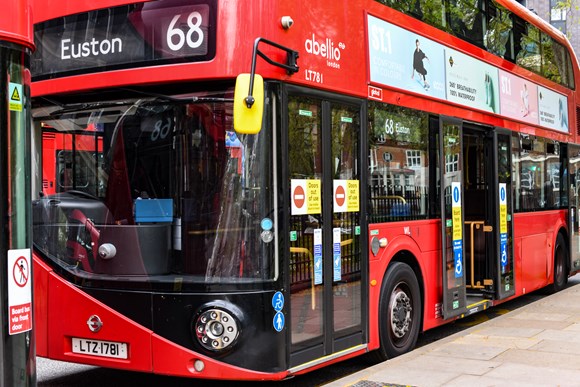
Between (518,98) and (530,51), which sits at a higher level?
(530,51)

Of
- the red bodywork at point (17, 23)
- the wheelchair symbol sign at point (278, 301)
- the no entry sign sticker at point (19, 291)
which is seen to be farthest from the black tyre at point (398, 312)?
the red bodywork at point (17, 23)

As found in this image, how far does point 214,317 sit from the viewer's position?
541cm

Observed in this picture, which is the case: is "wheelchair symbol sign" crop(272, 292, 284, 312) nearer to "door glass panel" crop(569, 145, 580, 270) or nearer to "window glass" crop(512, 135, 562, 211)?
"window glass" crop(512, 135, 562, 211)

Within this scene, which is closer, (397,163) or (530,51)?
(397,163)

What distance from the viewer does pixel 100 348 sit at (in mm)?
5828

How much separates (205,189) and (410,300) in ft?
10.0

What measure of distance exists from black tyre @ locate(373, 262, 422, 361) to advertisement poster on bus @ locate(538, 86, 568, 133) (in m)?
5.51

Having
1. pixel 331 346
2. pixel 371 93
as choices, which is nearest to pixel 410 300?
pixel 331 346

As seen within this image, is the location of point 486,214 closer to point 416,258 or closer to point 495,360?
point 416,258

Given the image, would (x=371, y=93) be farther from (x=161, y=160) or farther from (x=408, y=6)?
(x=161, y=160)

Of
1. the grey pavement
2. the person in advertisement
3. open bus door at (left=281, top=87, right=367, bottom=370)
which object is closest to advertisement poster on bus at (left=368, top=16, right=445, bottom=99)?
the person in advertisement

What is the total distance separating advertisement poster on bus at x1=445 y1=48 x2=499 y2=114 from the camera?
866 centimetres

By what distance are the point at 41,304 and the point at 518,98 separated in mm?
7618

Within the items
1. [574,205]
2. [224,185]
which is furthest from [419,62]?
[574,205]
